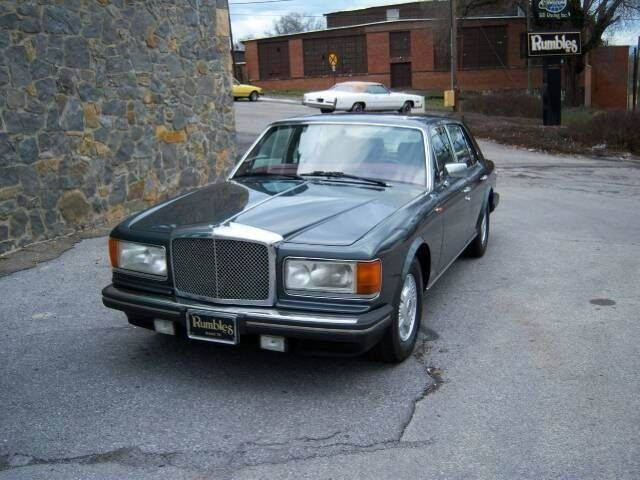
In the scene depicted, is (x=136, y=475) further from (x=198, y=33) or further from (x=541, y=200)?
(x=541, y=200)

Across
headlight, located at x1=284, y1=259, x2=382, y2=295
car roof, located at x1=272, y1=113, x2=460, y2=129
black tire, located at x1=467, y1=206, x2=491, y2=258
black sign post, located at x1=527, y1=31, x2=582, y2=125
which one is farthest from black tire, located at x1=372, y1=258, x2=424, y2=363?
black sign post, located at x1=527, y1=31, x2=582, y2=125

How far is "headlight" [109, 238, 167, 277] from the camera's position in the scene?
14.1 feet

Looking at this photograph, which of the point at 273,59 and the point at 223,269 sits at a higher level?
the point at 273,59

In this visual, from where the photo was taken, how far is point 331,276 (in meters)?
3.97

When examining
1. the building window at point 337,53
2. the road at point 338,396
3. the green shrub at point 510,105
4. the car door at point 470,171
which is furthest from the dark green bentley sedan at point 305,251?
the building window at point 337,53

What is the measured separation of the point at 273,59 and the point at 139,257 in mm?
52331

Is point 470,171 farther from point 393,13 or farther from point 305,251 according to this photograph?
point 393,13

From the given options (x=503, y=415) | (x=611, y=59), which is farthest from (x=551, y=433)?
(x=611, y=59)

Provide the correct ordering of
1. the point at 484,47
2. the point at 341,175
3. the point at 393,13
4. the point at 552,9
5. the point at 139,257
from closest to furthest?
the point at 139,257 < the point at 341,175 < the point at 552,9 < the point at 484,47 < the point at 393,13

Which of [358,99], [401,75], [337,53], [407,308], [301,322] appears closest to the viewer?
[301,322]

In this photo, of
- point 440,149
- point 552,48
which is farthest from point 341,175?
point 552,48

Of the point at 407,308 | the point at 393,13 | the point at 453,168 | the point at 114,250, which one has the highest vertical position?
the point at 393,13

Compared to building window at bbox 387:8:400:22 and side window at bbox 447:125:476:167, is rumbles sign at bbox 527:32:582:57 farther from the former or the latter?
building window at bbox 387:8:400:22

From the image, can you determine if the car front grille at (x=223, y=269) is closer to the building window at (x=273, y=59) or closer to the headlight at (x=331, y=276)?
the headlight at (x=331, y=276)
